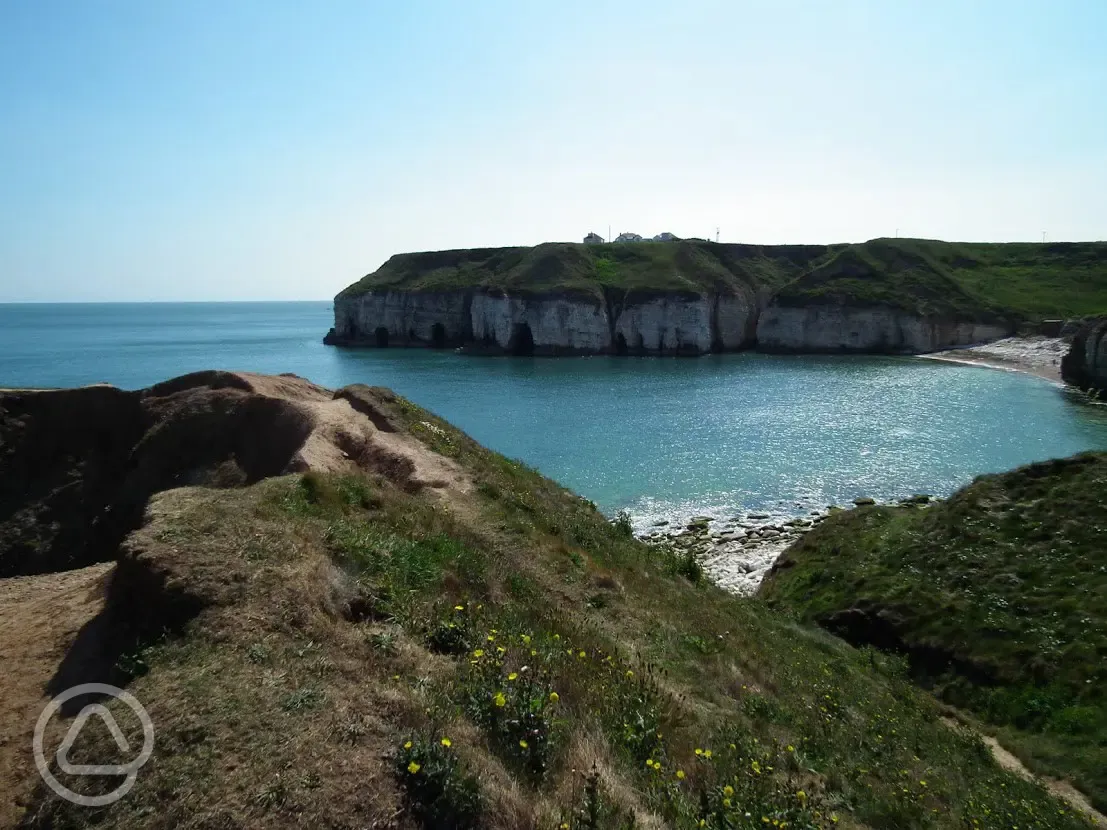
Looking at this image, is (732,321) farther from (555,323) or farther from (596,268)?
(555,323)

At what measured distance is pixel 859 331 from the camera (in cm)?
9775

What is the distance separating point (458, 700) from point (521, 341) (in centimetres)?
9814

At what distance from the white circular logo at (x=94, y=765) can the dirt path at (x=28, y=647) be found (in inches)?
8.4

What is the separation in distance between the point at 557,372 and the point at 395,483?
221 feet

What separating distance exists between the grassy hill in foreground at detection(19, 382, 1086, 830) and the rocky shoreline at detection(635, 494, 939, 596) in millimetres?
12245

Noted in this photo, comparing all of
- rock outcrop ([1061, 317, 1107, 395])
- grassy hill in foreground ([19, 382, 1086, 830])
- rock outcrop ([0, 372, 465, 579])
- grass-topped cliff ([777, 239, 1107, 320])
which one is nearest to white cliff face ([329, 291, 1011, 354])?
grass-topped cliff ([777, 239, 1107, 320])

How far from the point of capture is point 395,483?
17.1 meters

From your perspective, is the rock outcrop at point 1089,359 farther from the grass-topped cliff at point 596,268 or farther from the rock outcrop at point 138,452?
the rock outcrop at point 138,452

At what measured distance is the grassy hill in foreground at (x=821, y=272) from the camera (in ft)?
321

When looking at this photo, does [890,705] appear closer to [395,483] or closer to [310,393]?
[395,483]

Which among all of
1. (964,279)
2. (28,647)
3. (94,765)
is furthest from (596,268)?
(94,765)

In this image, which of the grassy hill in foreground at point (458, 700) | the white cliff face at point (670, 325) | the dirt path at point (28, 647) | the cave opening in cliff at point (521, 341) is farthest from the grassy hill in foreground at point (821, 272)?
the dirt path at point (28, 647)

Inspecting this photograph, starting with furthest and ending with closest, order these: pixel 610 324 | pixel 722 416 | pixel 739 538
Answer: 1. pixel 610 324
2. pixel 722 416
3. pixel 739 538

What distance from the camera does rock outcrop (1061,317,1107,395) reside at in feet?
208
